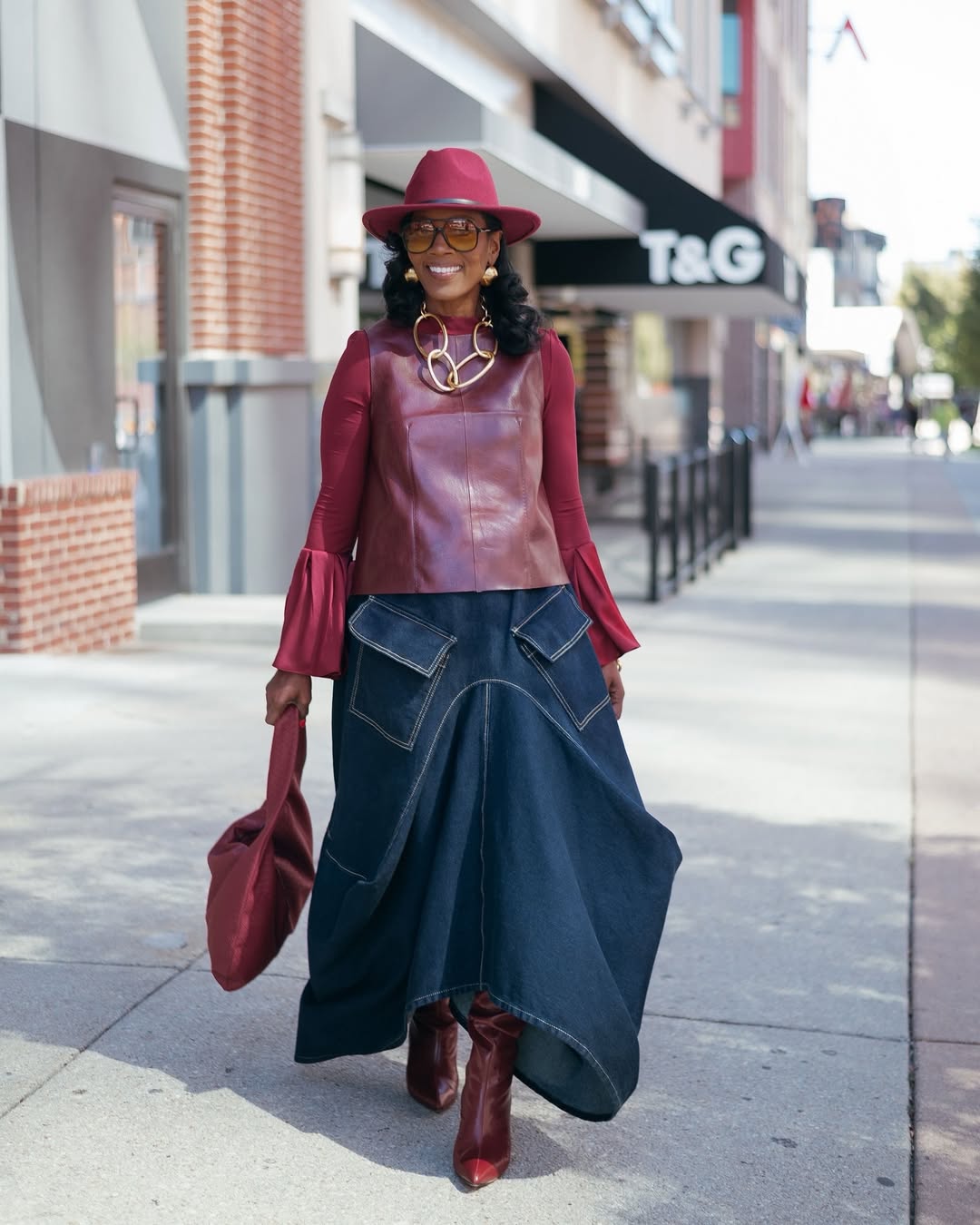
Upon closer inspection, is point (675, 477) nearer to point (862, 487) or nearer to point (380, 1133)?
point (380, 1133)

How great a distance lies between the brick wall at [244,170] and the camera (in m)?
11.0

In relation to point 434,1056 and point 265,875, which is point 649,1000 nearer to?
point 434,1056

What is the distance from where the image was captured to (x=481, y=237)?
3.64m

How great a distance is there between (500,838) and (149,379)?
26.6ft

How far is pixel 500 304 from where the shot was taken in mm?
3689

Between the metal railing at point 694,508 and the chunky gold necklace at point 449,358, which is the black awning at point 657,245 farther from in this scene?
the chunky gold necklace at point 449,358

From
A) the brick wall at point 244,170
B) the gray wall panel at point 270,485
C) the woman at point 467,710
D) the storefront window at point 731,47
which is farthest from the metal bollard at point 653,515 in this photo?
the storefront window at point 731,47

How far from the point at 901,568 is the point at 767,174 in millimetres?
27063

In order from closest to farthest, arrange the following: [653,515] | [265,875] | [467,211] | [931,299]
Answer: [467,211] < [265,875] < [653,515] < [931,299]

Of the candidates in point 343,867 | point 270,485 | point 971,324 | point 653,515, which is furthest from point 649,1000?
point 971,324

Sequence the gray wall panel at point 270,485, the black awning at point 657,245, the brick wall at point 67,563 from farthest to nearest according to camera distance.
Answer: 1. the black awning at point 657,245
2. the gray wall panel at point 270,485
3. the brick wall at point 67,563

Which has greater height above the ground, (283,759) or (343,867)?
(283,759)

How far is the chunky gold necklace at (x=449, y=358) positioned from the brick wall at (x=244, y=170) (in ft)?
25.4

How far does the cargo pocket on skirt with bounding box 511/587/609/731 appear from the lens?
3584 mm
